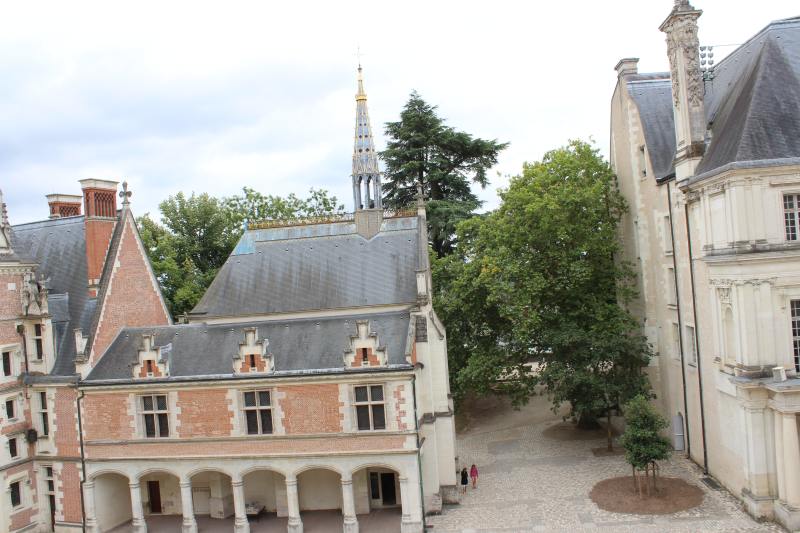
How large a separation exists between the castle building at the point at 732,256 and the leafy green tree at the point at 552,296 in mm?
2393

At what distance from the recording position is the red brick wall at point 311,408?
2581 centimetres

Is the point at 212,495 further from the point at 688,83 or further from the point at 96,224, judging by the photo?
the point at 688,83

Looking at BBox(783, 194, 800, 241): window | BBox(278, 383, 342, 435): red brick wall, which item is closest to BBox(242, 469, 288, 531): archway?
BBox(278, 383, 342, 435): red brick wall

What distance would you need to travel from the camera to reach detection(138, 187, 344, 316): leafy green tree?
44.5 m

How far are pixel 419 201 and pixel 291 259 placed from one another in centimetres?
676

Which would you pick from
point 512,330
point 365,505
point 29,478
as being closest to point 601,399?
point 512,330

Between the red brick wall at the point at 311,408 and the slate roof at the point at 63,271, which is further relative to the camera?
the slate roof at the point at 63,271

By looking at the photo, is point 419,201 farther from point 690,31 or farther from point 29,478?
point 29,478

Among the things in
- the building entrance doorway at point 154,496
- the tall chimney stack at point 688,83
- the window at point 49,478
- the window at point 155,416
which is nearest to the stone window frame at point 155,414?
the window at point 155,416

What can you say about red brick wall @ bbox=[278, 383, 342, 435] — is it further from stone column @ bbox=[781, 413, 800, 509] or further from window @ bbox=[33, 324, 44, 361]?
stone column @ bbox=[781, 413, 800, 509]

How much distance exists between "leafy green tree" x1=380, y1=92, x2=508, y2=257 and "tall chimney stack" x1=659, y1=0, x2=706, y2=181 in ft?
58.6

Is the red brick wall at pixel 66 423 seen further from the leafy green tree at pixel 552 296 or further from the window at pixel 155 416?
the leafy green tree at pixel 552 296

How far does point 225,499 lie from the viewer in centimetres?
2891

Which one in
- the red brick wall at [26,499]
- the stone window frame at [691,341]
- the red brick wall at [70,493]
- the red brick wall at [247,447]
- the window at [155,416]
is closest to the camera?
the red brick wall at [247,447]
